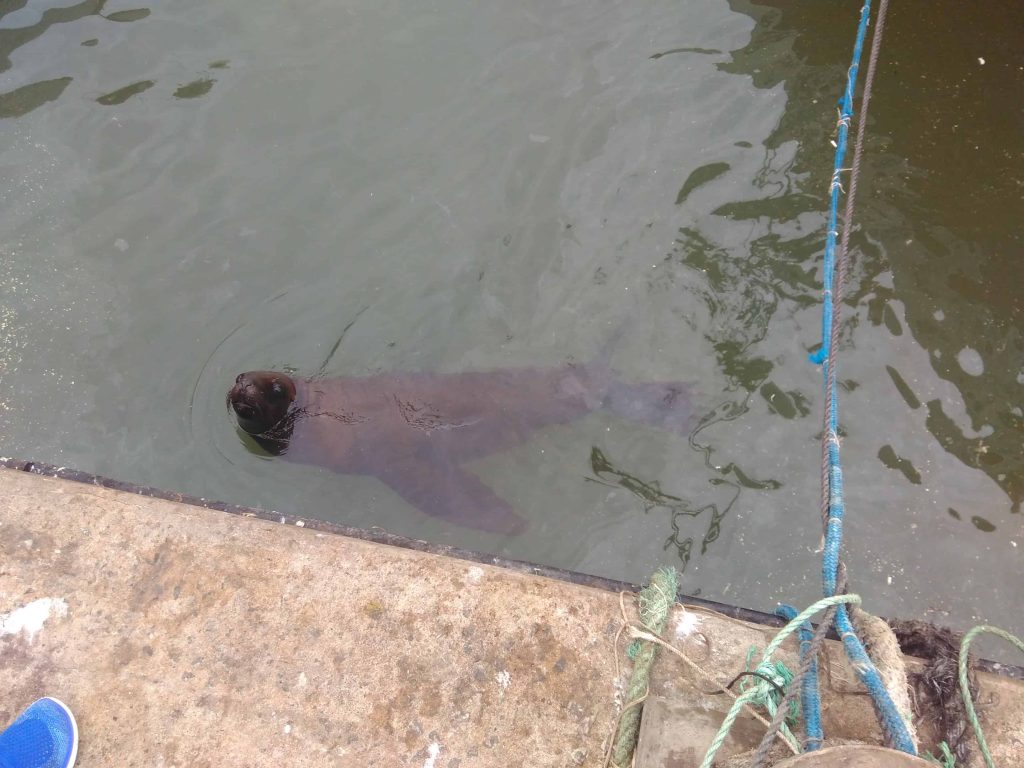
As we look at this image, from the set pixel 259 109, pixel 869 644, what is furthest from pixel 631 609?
pixel 259 109

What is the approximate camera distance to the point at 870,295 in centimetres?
473

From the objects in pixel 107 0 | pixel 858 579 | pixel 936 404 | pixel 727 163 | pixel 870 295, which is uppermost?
pixel 107 0

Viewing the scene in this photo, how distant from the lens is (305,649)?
2.86 metres

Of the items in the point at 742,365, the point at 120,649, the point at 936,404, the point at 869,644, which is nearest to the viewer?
the point at 869,644

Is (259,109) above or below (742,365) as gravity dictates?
above

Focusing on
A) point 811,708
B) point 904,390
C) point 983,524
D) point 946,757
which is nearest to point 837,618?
point 811,708

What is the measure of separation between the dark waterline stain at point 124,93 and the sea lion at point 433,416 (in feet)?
10.1

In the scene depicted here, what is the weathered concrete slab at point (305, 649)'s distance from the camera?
8.77ft

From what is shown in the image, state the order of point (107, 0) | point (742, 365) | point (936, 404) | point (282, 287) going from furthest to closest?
point (107, 0) < point (282, 287) < point (742, 365) < point (936, 404)

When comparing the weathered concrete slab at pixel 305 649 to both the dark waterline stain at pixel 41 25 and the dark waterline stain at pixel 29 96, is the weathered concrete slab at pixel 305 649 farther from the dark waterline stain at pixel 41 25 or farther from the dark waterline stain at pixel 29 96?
the dark waterline stain at pixel 41 25

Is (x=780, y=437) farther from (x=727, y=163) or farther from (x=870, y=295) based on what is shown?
(x=727, y=163)

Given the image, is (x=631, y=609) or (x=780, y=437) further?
(x=780, y=437)

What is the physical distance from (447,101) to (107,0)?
3.48m

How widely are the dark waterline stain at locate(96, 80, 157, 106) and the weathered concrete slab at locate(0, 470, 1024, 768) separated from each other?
13.5 ft
